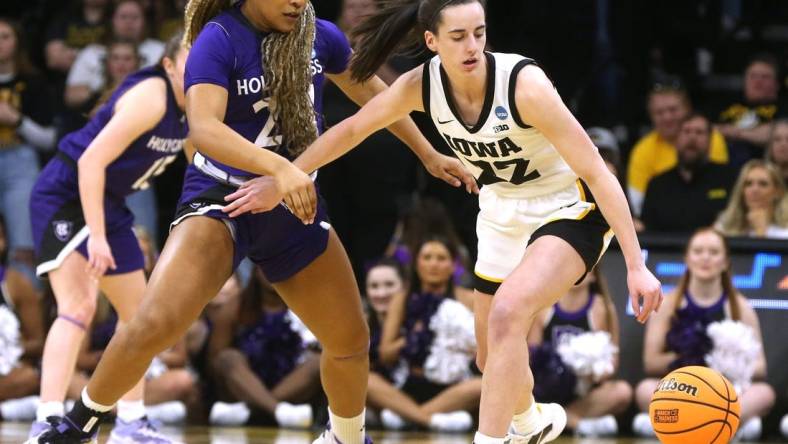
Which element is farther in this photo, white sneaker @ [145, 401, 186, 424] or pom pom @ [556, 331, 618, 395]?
white sneaker @ [145, 401, 186, 424]

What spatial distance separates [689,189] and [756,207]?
51cm

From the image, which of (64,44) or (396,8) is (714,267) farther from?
(64,44)

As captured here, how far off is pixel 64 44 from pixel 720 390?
6535 mm

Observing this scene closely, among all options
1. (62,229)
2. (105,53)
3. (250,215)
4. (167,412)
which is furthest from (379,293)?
(250,215)

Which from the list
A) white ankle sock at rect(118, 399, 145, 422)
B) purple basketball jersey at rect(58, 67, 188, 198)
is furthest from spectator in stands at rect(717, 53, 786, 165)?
white ankle sock at rect(118, 399, 145, 422)

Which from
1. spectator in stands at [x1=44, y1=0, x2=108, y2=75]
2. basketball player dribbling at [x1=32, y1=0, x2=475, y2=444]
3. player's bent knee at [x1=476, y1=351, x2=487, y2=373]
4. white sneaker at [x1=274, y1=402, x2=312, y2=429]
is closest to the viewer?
basketball player dribbling at [x1=32, y1=0, x2=475, y2=444]

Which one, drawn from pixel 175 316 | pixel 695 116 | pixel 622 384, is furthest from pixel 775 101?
pixel 175 316

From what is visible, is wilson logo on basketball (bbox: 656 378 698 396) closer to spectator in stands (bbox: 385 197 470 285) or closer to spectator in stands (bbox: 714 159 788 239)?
spectator in stands (bbox: 385 197 470 285)

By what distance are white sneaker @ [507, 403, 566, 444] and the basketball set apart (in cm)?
40

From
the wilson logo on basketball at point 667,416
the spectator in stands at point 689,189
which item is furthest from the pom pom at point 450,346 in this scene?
the wilson logo on basketball at point 667,416

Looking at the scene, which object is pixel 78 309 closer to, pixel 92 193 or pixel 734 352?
pixel 92 193

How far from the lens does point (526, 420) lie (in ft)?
18.8

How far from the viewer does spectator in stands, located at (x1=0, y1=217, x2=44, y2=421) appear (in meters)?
8.50

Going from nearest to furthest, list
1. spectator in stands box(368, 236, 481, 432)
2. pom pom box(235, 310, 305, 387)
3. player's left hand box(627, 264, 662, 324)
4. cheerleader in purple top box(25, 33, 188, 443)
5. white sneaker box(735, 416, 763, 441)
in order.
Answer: player's left hand box(627, 264, 662, 324) → cheerleader in purple top box(25, 33, 188, 443) → white sneaker box(735, 416, 763, 441) → spectator in stands box(368, 236, 481, 432) → pom pom box(235, 310, 305, 387)
